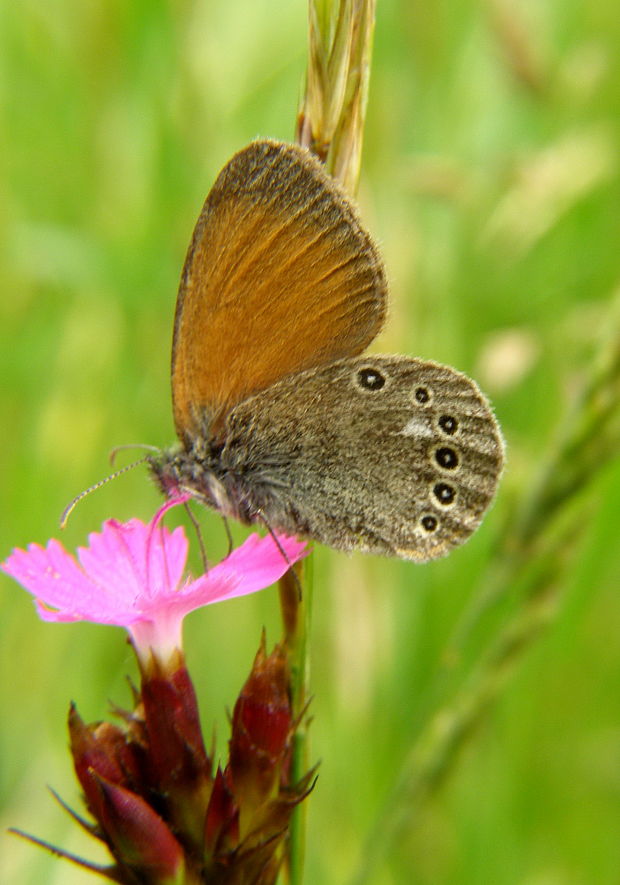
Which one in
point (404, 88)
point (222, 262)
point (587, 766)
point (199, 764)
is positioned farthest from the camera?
point (404, 88)

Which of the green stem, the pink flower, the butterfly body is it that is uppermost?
the butterfly body

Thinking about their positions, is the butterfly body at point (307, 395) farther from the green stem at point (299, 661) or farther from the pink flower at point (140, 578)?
the green stem at point (299, 661)

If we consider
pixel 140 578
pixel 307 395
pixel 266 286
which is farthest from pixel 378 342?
pixel 140 578

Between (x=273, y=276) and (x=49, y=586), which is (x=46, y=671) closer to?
(x=49, y=586)

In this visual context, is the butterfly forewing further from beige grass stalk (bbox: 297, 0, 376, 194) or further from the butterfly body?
beige grass stalk (bbox: 297, 0, 376, 194)

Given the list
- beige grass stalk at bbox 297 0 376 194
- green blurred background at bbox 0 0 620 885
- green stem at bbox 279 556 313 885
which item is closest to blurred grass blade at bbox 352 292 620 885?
green blurred background at bbox 0 0 620 885

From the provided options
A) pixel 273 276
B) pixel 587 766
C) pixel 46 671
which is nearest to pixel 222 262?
pixel 273 276
